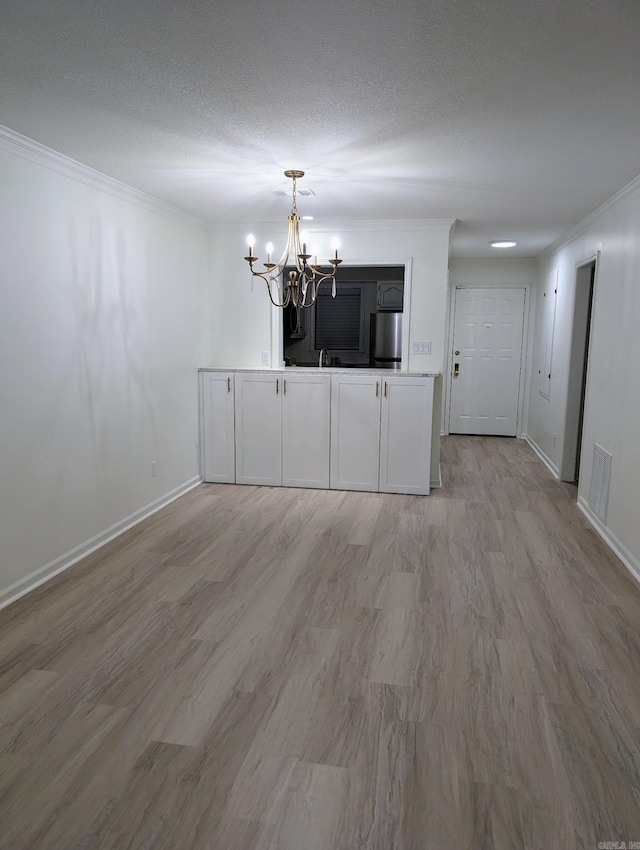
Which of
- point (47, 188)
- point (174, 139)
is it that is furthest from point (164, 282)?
point (174, 139)

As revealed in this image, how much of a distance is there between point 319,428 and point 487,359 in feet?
11.7

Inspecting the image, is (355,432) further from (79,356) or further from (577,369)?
(79,356)

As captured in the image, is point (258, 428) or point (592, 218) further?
point (258, 428)

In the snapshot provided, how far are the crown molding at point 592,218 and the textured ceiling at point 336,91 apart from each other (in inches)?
4.1

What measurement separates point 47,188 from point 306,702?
2.92 m

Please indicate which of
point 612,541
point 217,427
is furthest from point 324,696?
point 217,427

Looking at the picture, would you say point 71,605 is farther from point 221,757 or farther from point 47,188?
point 47,188

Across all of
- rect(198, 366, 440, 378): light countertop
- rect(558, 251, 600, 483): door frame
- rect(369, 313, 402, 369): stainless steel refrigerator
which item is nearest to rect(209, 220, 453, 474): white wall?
rect(198, 366, 440, 378): light countertop

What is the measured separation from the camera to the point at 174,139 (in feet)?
9.63

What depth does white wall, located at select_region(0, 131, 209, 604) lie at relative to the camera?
119 inches

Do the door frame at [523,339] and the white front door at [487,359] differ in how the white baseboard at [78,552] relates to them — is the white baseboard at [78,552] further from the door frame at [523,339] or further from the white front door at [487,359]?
the white front door at [487,359]

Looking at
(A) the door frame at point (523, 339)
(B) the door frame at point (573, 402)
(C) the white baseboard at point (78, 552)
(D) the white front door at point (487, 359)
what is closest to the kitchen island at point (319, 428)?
(C) the white baseboard at point (78, 552)

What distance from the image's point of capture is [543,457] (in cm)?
646

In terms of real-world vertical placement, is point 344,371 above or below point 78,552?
above
